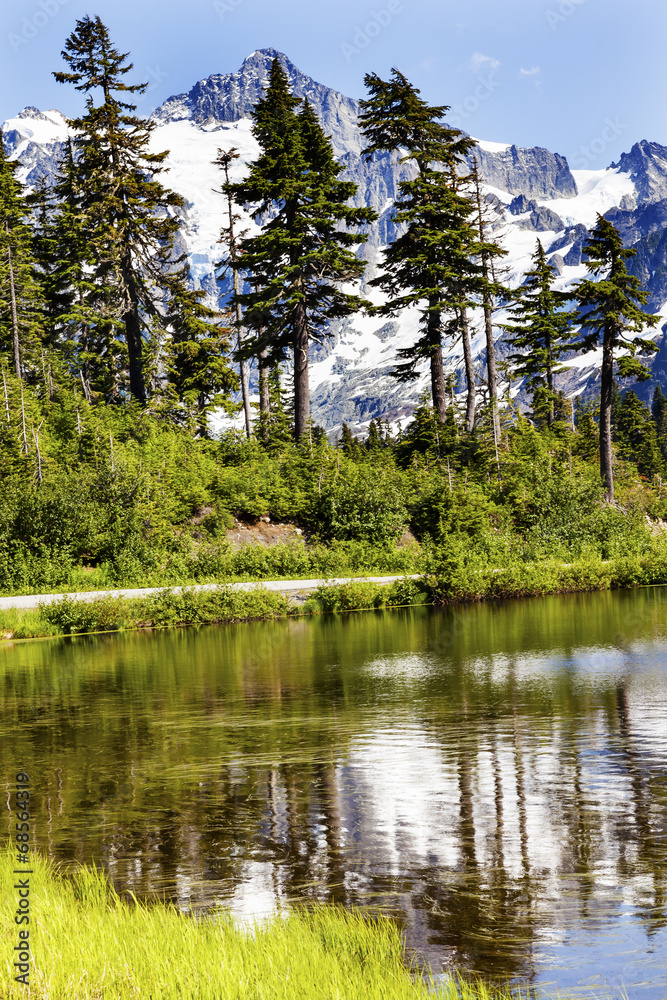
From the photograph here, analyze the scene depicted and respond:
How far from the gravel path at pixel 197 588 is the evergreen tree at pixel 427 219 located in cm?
1625

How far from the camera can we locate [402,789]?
984 cm

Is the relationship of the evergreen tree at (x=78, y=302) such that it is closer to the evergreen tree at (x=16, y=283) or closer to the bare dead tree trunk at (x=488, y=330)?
the evergreen tree at (x=16, y=283)

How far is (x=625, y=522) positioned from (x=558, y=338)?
25254 mm

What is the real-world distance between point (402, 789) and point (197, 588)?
20906 millimetres

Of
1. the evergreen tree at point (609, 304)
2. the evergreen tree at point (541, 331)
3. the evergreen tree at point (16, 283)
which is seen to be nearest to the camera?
the evergreen tree at point (609, 304)

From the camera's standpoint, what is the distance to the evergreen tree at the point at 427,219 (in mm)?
43875

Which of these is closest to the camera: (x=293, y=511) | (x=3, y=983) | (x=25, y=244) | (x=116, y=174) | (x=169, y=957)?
(x=3, y=983)

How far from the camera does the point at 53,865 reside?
8031 mm

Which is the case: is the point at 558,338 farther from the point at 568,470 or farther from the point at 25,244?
the point at 25,244

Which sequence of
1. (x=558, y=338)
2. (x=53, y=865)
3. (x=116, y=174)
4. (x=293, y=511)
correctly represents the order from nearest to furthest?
(x=53, y=865)
(x=293, y=511)
(x=116, y=174)
(x=558, y=338)

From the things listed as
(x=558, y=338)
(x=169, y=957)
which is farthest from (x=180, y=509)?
(x=558, y=338)

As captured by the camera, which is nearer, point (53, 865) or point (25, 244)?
point (53, 865)

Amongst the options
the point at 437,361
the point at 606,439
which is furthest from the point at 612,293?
the point at 437,361

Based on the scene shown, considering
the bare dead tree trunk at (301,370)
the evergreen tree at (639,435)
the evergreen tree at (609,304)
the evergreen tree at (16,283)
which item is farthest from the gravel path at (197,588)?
the evergreen tree at (639,435)
